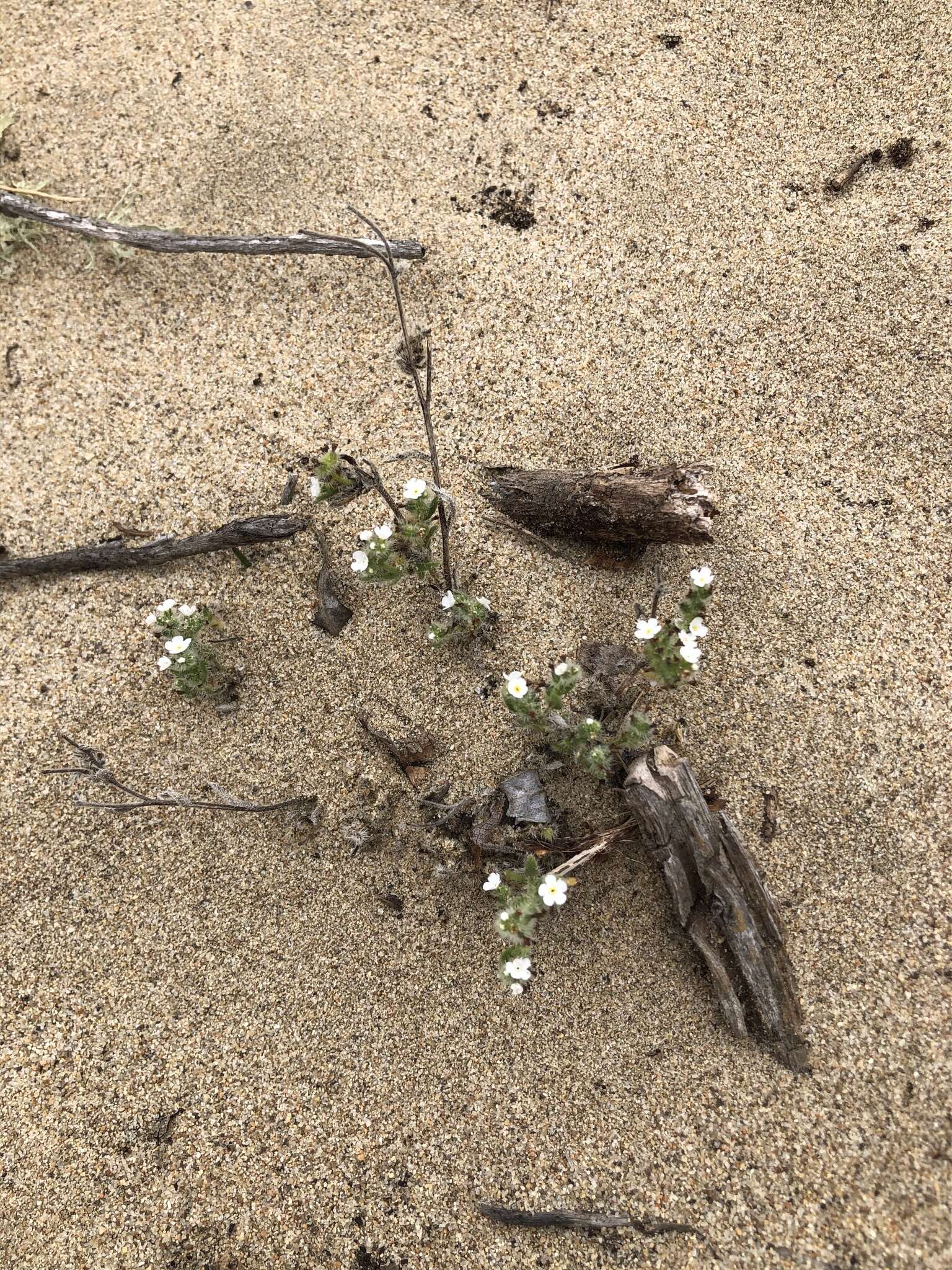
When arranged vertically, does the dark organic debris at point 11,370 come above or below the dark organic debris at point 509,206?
below

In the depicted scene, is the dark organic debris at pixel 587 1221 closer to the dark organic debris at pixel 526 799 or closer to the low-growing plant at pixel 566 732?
the low-growing plant at pixel 566 732

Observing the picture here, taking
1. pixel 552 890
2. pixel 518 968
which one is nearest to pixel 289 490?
pixel 552 890

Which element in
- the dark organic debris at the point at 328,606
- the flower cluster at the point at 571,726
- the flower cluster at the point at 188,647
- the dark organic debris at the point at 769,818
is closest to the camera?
the flower cluster at the point at 571,726

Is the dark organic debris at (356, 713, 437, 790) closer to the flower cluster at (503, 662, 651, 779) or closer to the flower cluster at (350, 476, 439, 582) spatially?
the flower cluster at (503, 662, 651, 779)

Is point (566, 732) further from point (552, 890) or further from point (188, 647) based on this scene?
point (188, 647)

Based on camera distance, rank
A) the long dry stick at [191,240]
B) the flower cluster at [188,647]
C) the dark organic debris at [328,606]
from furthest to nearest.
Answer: the long dry stick at [191,240], the dark organic debris at [328,606], the flower cluster at [188,647]

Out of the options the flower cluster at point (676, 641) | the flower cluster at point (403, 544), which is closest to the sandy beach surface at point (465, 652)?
the flower cluster at point (403, 544)

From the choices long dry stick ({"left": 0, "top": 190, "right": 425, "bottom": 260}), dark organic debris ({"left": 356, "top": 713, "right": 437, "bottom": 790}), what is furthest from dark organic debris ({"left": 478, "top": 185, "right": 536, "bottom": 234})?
dark organic debris ({"left": 356, "top": 713, "right": 437, "bottom": 790})
